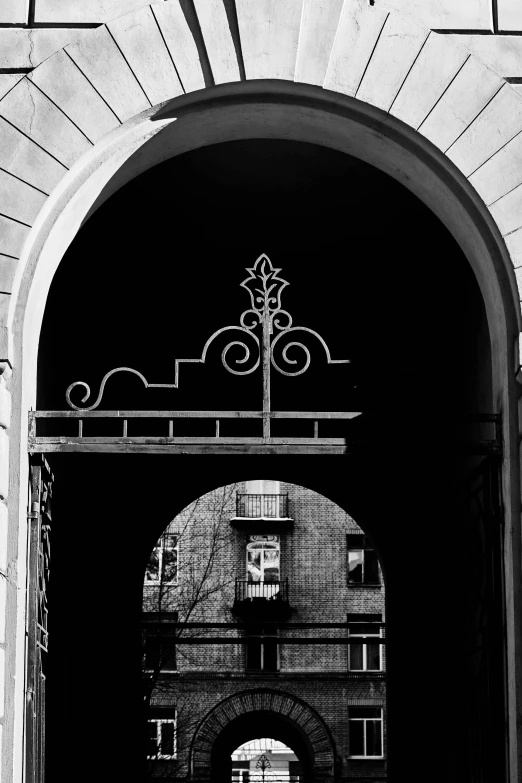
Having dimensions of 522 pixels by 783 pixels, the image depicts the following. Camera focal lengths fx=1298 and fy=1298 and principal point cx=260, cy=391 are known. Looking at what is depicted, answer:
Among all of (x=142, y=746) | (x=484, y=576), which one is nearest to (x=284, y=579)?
(x=142, y=746)

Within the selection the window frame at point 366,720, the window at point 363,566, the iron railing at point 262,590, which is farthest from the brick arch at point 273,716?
the window at point 363,566

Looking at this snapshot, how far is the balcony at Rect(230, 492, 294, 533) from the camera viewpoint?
49281mm

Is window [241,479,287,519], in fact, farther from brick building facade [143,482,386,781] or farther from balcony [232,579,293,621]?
balcony [232,579,293,621]

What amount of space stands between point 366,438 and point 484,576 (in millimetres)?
1198

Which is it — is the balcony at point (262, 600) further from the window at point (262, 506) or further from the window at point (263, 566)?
the window at point (262, 506)

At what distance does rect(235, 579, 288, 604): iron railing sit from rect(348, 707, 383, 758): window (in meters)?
4.90

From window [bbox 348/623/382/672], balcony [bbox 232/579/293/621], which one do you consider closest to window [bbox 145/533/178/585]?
balcony [bbox 232/579/293/621]

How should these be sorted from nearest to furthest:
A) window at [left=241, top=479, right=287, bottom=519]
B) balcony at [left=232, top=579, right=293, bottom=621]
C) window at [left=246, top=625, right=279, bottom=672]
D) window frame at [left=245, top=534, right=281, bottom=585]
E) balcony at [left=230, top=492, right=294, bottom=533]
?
1. window at [left=246, top=625, right=279, bottom=672]
2. balcony at [left=232, top=579, right=293, bottom=621]
3. window frame at [left=245, top=534, right=281, bottom=585]
4. balcony at [left=230, top=492, right=294, bottom=533]
5. window at [left=241, top=479, right=287, bottom=519]

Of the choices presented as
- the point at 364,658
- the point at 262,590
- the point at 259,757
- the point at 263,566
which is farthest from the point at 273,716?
the point at 263,566

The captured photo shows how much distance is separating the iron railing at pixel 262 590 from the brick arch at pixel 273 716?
362cm

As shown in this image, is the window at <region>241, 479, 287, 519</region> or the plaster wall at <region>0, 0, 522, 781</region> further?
the window at <region>241, 479, 287, 519</region>

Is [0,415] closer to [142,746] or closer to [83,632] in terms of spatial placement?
[83,632]

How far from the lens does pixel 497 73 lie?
27.0ft

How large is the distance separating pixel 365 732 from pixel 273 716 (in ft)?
11.2
